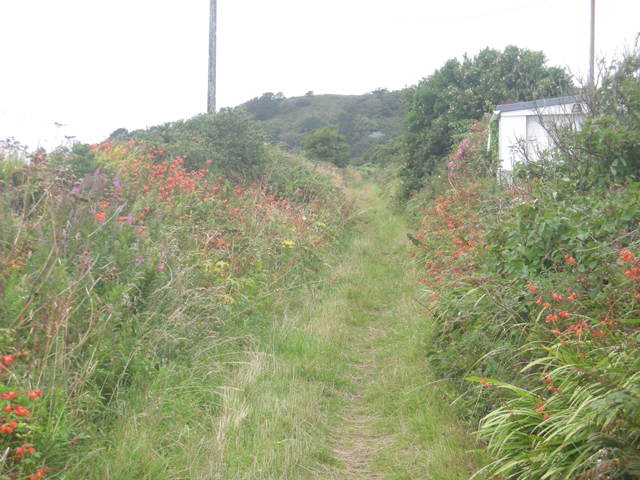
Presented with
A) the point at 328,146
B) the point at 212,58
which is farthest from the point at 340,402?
the point at 328,146

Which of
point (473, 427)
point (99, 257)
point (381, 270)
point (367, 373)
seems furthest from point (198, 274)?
point (381, 270)

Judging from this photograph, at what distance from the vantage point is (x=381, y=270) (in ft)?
30.3

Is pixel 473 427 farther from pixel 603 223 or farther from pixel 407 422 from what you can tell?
pixel 603 223

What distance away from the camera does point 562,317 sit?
11.1 feet

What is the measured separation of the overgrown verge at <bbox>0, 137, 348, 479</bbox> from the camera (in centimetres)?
269

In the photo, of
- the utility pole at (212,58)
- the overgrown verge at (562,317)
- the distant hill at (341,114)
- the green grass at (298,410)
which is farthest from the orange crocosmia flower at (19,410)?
the distant hill at (341,114)

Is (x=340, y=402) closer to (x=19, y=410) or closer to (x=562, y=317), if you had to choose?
(x=562, y=317)

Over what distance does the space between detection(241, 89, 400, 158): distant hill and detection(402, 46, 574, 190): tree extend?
26546 mm

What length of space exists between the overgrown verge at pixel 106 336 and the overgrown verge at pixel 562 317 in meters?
1.98

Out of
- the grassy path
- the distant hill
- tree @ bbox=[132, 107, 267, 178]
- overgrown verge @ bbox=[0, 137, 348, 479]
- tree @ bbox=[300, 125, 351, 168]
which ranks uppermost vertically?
the distant hill

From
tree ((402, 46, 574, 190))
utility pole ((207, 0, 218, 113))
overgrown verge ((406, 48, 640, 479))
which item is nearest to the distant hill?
tree ((402, 46, 574, 190))

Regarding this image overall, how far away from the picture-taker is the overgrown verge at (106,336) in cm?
269

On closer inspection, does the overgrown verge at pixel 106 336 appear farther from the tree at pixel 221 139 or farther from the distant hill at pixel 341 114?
the distant hill at pixel 341 114

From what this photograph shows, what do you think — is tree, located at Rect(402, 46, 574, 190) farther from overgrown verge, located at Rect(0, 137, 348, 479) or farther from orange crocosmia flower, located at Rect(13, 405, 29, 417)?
orange crocosmia flower, located at Rect(13, 405, 29, 417)
